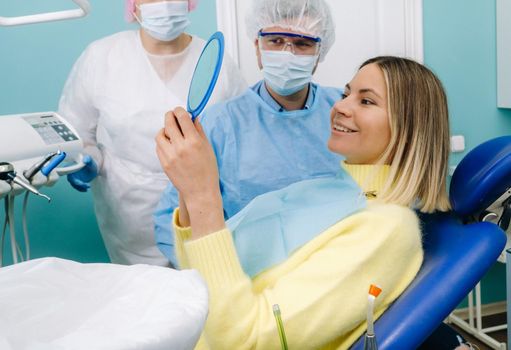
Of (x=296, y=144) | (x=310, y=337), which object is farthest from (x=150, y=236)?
(x=310, y=337)

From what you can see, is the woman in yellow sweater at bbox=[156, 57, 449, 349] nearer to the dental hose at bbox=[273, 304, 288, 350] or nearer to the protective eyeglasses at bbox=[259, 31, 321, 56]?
the dental hose at bbox=[273, 304, 288, 350]

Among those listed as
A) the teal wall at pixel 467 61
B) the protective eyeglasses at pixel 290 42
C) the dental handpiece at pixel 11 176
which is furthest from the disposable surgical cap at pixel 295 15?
the teal wall at pixel 467 61

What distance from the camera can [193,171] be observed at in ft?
3.29

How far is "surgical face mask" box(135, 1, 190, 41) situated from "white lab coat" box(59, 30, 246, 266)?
11 centimetres

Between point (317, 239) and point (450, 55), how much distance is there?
5.82ft

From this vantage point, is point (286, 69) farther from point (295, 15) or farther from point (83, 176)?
point (83, 176)

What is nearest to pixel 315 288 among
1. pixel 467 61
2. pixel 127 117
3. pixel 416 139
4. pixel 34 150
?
pixel 416 139

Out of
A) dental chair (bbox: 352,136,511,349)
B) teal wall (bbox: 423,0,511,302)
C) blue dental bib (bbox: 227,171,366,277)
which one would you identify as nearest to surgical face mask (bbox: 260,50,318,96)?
blue dental bib (bbox: 227,171,366,277)

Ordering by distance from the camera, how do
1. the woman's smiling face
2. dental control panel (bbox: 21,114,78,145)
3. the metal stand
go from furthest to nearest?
1. the metal stand
2. dental control panel (bbox: 21,114,78,145)
3. the woman's smiling face

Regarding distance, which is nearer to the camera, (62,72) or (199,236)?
(199,236)

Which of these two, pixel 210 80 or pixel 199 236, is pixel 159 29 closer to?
pixel 210 80

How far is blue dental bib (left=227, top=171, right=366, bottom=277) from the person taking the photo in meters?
1.11

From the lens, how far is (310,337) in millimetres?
950

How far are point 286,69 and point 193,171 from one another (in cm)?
59
